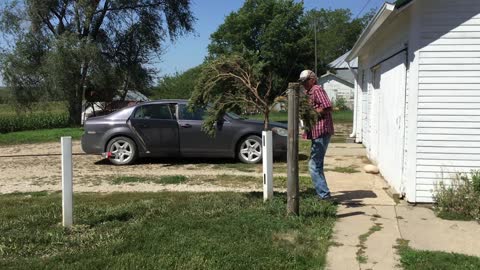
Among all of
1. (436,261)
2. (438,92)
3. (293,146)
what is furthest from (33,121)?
(436,261)

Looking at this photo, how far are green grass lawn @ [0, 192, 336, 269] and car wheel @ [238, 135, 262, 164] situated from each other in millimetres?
3852

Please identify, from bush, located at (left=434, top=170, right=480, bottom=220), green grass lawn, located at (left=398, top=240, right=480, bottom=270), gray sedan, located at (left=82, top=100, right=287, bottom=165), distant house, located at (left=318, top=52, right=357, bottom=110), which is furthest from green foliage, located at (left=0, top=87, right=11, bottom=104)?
distant house, located at (left=318, top=52, right=357, bottom=110)

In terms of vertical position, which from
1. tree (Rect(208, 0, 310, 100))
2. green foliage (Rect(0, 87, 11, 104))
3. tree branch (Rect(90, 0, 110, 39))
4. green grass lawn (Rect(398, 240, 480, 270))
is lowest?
green grass lawn (Rect(398, 240, 480, 270))

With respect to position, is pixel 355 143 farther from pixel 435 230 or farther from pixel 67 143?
pixel 67 143

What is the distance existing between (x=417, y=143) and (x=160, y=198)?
365 centimetres

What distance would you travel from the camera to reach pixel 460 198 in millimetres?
6625

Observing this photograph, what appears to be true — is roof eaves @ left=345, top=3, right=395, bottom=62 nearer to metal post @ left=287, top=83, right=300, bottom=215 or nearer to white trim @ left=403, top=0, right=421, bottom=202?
white trim @ left=403, top=0, right=421, bottom=202

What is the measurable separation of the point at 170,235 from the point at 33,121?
78.2ft

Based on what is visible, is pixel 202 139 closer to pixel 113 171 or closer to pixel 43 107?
pixel 113 171

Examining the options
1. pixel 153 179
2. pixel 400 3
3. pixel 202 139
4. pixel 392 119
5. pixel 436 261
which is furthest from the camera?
pixel 202 139

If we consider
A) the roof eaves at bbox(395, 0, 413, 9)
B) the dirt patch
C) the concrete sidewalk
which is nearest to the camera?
the concrete sidewalk

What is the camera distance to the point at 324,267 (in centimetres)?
478

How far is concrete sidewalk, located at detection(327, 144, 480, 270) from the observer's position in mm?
5066

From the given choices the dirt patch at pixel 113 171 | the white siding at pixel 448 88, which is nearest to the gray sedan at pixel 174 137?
the dirt patch at pixel 113 171
